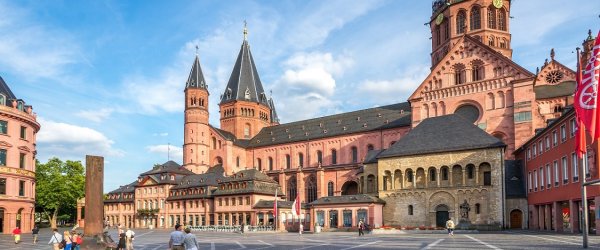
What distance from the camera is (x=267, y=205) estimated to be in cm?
7462

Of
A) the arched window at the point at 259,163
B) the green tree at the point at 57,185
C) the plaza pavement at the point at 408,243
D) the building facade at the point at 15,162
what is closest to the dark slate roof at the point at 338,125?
the arched window at the point at 259,163

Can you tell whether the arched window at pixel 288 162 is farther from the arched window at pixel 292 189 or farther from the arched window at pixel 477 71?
the arched window at pixel 477 71

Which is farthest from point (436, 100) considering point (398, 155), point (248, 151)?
point (248, 151)

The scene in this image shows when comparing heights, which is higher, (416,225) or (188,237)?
(188,237)

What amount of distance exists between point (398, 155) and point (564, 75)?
91.5 feet

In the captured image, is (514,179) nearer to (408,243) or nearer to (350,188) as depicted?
(408,243)

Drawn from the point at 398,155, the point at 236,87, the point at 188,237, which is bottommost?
the point at 188,237

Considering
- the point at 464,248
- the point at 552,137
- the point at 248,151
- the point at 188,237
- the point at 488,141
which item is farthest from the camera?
the point at 248,151

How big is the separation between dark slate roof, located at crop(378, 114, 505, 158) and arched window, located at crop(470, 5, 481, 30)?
2485cm

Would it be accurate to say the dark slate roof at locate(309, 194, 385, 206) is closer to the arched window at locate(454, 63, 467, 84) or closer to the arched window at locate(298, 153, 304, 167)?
the arched window at locate(454, 63, 467, 84)

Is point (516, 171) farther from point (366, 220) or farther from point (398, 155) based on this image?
point (366, 220)

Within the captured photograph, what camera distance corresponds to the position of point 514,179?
55.8 metres

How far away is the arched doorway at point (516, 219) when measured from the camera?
53.0m

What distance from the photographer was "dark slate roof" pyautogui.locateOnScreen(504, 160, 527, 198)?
5338 centimetres
